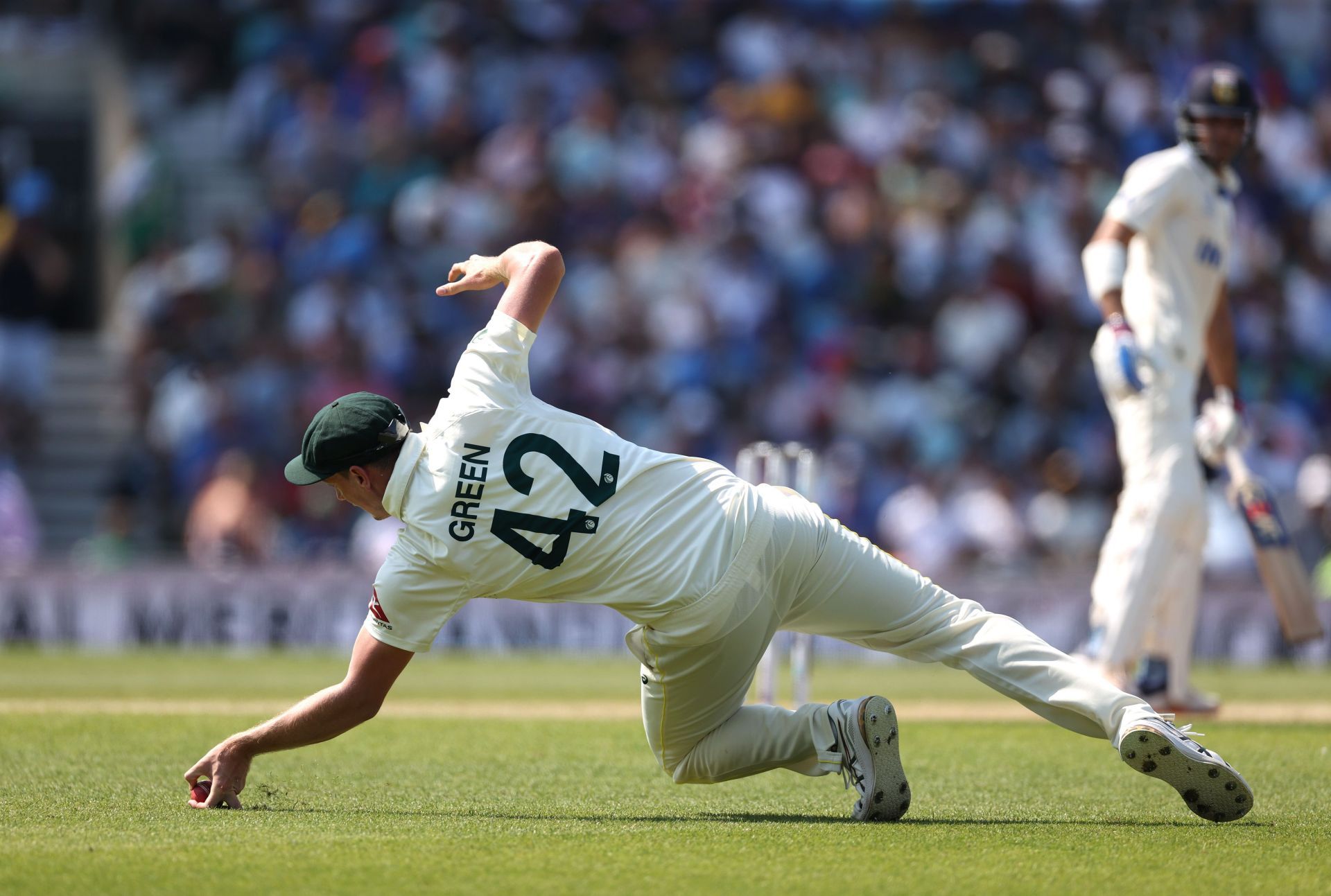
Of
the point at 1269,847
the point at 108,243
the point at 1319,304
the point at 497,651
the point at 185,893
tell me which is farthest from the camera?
the point at 108,243

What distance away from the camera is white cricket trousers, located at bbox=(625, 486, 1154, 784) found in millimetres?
5121

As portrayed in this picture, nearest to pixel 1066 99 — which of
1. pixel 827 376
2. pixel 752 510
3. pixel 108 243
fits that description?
pixel 827 376

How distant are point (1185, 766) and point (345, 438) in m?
2.57

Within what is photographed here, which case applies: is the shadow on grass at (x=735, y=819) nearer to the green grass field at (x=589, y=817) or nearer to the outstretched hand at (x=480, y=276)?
the green grass field at (x=589, y=817)

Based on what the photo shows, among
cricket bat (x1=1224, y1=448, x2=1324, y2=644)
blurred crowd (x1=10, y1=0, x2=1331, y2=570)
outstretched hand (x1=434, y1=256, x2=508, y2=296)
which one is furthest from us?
blurred crowd (x1=10, y1=0, x2=1331, y2=570)

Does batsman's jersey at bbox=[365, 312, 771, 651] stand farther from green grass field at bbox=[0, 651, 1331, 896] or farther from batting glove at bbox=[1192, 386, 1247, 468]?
batting glove at bbox=[1192, 386, 1247, 468]

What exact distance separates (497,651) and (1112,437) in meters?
6.20

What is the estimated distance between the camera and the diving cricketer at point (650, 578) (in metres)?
4.97

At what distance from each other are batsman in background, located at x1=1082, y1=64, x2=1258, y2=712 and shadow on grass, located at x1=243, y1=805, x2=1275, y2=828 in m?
2.62

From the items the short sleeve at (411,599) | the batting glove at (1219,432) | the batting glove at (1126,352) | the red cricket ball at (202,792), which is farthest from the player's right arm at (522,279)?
the batting glove at (1219,432)

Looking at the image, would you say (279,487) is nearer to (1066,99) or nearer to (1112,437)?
(1112,437)

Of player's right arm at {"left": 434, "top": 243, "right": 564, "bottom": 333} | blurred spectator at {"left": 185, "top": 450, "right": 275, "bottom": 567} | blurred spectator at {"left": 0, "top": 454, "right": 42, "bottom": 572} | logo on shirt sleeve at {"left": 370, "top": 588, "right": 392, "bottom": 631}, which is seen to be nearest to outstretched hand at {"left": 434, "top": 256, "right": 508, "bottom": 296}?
player's right arm at {"left": 434, "top": 243, "right": 564, "bottom": 333}

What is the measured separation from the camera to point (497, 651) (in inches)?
581

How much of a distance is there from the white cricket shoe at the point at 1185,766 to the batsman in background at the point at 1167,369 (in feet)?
8.89
